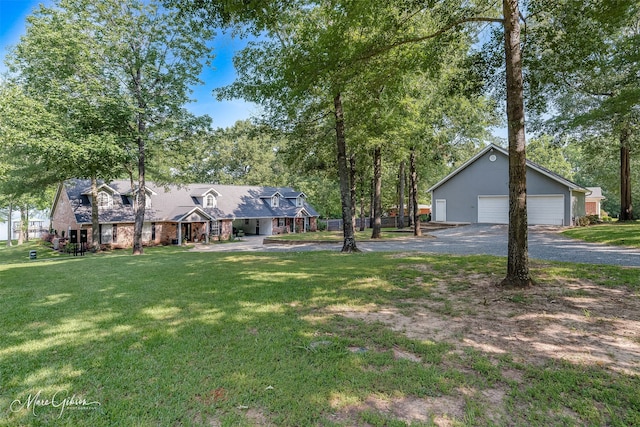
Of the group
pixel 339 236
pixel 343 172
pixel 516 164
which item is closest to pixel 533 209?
pixel 339 236

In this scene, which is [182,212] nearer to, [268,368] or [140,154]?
[140,154]

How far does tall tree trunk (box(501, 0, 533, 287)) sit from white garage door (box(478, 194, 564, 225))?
63.2 feet

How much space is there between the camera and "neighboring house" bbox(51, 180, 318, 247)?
24266 millimetres

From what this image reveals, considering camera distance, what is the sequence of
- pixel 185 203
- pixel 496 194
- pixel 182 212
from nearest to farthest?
pixel 496 194 → pixel 182 212 → pixel 185 203

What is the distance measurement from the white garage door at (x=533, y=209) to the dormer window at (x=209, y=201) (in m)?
23.0

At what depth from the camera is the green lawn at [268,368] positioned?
8.36ft

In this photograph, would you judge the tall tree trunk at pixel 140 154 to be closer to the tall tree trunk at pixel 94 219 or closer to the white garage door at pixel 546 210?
A: the tall tree trunk at pixel 94 219

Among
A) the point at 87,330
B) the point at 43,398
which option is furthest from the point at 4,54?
the point at 43,398

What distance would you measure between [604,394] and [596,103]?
2172 cm

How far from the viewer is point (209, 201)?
30.5 metres

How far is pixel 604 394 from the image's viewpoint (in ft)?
8.87

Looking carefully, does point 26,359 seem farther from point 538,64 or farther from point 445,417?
point 538,64

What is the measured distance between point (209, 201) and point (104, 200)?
27.3 ft

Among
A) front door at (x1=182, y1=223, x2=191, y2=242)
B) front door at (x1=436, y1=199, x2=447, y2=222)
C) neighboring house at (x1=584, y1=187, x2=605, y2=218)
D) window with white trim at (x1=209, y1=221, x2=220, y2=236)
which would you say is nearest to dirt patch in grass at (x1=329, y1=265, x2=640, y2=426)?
front door at (x1=436, y1=199, x2=447, y2=222)
